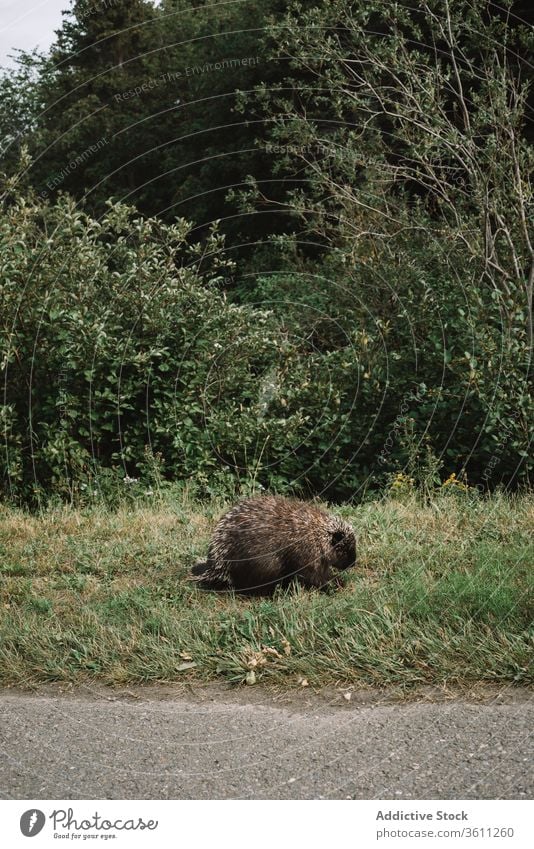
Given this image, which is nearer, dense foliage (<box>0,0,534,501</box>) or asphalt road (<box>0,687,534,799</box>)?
asphalt road (<box>0,687,534,799</box>)

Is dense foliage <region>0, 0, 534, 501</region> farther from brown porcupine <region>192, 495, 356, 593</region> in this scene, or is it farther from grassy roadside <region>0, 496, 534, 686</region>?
brown porcupine <region>192, 495, 356, 593</region>

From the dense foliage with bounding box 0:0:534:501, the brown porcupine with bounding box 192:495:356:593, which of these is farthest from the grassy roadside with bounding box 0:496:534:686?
the dense foliage with bounding box 0:0:534:501

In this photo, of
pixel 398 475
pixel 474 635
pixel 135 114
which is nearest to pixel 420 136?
pixel 398 475

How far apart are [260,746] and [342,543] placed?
6.41ft

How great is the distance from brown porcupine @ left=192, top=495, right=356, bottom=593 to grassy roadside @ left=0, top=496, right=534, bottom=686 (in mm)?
132

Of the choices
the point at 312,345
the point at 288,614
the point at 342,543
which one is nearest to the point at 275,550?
the point at 342,543

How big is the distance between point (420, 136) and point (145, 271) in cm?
331

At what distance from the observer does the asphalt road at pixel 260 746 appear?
3.30 m

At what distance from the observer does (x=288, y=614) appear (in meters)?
4.82

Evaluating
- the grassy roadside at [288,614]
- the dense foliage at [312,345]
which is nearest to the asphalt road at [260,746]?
the grassy roadside at [288,614]

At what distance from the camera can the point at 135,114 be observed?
21.5 meters

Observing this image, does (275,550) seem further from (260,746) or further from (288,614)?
(260,746)

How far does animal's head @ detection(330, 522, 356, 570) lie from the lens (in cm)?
544

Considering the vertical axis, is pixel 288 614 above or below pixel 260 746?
above
